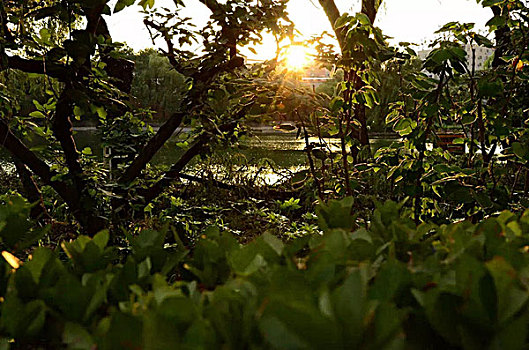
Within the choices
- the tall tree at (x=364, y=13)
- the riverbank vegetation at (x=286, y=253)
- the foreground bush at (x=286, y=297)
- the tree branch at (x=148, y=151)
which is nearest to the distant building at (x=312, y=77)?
the riverbank vegetation at (x=286, y=253)

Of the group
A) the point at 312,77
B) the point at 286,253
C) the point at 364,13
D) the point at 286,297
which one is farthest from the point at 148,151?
the point at 286,297

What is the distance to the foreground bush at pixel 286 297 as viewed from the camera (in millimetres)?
601

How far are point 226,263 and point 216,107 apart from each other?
248 centimetres

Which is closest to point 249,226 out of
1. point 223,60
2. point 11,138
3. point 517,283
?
point 223,60

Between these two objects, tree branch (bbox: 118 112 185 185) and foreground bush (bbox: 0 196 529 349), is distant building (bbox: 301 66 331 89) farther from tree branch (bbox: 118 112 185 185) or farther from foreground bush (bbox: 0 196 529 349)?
foreground bush (bbox: 0 196 529 349)

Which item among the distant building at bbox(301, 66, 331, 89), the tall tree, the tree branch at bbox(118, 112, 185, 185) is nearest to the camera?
the distant building at bbox(301, 66, 331, 89)

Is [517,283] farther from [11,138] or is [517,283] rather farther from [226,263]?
[11,138]

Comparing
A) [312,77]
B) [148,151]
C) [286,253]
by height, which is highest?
[312,77]

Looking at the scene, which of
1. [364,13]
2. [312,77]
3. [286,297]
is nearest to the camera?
[286,297]

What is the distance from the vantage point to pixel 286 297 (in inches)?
24.7

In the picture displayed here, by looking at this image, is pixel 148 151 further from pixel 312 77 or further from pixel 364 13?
pixel 364 13

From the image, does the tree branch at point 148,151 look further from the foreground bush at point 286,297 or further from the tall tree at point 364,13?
the foreground bush at point 286,297

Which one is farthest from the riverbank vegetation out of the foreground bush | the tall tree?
the tall tree

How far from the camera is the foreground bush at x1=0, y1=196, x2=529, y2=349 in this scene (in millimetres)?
601
